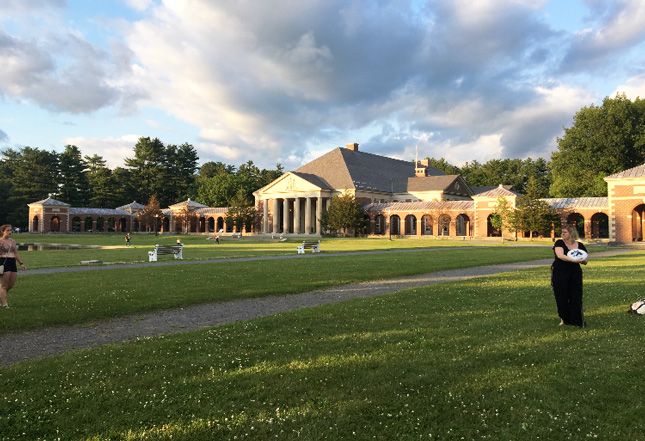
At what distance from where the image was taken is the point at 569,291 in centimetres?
753

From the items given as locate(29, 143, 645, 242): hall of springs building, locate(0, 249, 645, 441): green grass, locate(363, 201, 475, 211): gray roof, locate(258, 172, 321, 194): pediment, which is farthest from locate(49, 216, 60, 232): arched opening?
locate(0, 249, 645, 441): green grass

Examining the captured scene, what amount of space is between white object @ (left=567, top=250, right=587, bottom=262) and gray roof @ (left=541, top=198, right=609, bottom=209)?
1908 inches

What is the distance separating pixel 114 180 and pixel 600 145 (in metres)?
90.0

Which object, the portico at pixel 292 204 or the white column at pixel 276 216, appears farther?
the white column at pixel 276 216

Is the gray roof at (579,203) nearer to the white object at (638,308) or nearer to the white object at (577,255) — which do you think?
the white object at (638,308)

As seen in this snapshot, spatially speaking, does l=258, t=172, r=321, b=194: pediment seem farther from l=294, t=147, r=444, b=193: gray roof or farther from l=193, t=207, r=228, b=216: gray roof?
l=193, t=207, r=228, b=216: gray roof

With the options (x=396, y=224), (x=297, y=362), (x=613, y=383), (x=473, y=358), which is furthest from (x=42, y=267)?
(x=396, y=224)

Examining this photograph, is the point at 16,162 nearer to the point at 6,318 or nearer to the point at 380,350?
the point at 6,318

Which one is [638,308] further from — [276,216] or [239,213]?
[276,216]

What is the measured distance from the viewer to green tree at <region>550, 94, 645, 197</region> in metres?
56.7

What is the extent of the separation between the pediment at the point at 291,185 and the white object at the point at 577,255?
2371 inches

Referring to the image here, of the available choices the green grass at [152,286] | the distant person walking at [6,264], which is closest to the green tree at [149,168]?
the green grass at [152,286]

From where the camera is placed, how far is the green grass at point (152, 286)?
30.6ft

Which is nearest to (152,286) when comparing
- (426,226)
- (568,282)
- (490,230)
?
(568,282)
